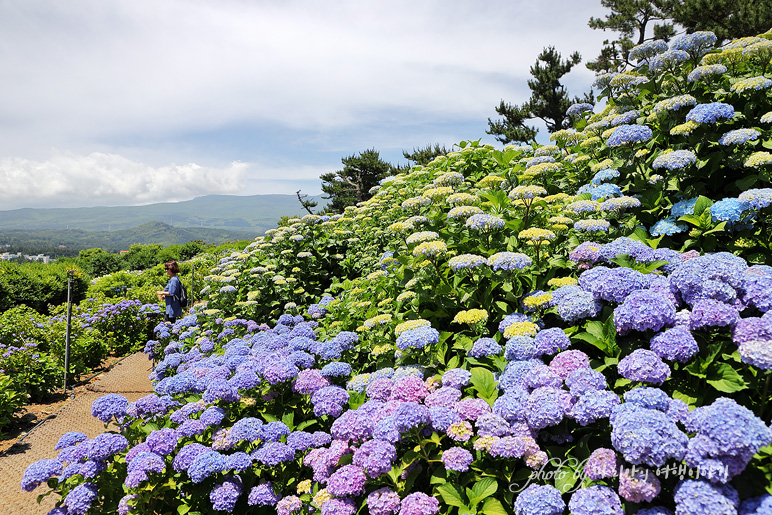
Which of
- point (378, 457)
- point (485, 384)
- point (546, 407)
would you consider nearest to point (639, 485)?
point (546, 407)

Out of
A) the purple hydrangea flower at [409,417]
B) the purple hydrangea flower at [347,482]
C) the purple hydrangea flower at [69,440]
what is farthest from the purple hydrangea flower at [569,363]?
the purple hydrangea flower at [69,440]

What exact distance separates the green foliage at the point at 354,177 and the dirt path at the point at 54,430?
23440 millimetres

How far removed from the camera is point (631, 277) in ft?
8.25

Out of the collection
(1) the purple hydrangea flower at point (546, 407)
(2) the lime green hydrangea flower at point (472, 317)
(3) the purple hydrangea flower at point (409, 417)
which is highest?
(2) the lime green hydrangea flower at point (472, 317)

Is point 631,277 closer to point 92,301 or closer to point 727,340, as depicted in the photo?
point 727,340

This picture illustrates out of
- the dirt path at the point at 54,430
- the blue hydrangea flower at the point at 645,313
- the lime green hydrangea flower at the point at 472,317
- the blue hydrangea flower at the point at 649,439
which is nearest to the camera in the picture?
the blue hydrangea flower at the point at 649,439

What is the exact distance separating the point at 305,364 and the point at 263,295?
3375mm

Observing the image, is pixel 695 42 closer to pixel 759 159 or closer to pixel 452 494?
pixel 759 159

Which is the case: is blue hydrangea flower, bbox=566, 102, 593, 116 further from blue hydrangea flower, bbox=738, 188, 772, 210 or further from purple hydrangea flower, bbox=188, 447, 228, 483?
purple hydrangea flower, bbox=188, 447, 228, 483

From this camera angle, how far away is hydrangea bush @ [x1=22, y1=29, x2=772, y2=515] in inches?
74.1

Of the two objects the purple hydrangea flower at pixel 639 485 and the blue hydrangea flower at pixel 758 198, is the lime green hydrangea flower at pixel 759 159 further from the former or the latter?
the purple hydrangea flower at pixel 639 485

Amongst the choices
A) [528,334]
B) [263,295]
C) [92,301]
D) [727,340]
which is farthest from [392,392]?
[92,301]

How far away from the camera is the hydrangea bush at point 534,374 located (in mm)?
1883

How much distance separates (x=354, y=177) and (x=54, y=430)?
27.4 m
